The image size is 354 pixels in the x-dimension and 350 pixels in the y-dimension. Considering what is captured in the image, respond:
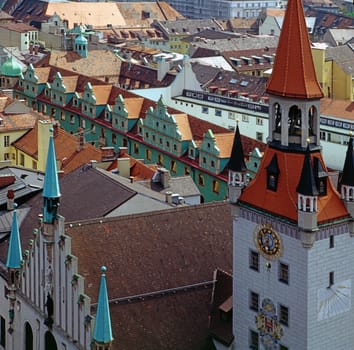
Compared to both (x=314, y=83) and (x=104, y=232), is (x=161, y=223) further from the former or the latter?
(x=314, y=83)

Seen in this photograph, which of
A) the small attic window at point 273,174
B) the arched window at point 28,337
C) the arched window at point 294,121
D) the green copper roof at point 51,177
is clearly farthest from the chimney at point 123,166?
the arched window at point 294,121

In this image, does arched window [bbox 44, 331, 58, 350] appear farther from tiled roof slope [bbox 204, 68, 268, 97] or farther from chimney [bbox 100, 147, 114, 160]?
tiled roof slope [bbox 204, 68, 268, 97]

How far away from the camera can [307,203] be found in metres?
62.9

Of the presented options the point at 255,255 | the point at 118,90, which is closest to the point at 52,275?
the point at 255,255

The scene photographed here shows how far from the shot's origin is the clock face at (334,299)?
213ft

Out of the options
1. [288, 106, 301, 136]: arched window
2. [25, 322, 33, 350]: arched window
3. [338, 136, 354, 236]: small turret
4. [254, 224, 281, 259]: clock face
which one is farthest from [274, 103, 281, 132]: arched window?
[25, 322, 33, 350]: arched window

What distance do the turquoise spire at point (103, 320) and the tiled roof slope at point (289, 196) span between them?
10630 mm

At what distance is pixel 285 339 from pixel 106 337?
10895 millimetres

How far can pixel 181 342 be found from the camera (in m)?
72.8

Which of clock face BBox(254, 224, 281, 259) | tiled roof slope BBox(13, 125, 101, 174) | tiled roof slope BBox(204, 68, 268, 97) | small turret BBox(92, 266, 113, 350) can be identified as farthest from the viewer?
tiled roof slope BBox(204, 68, 268, 97)

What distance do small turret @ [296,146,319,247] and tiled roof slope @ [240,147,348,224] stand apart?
3.25 ft

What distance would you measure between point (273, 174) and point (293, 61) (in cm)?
692

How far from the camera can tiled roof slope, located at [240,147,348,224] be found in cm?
6462

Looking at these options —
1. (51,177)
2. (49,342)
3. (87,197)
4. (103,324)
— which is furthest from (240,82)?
(103,324)
